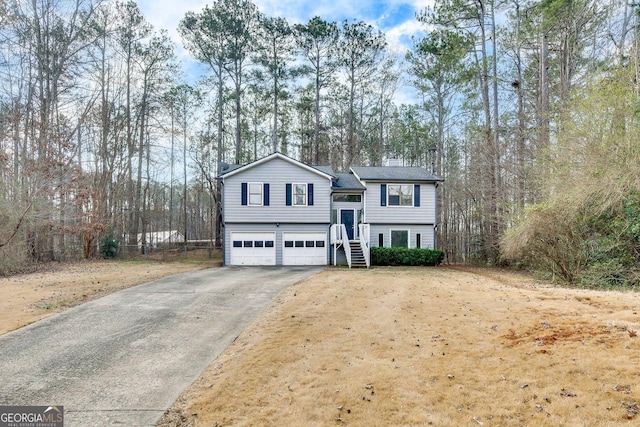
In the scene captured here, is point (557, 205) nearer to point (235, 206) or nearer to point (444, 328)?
point (444, 328)

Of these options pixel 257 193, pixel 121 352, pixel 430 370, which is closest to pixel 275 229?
pixel 257 193

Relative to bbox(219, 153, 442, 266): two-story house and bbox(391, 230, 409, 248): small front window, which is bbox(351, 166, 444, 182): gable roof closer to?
bbox(219, 153, 442, 266): two-story house

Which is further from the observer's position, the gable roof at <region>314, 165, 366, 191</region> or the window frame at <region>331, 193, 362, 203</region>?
the window frame at <region>331, 193, 362, 203</region>

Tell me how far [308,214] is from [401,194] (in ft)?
18.0

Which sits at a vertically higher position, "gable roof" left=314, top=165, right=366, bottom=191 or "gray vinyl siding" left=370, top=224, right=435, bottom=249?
"gable roof" left=314, top=165, right=366, bottom=191

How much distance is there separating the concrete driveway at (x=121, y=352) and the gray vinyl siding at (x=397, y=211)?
1092 cm

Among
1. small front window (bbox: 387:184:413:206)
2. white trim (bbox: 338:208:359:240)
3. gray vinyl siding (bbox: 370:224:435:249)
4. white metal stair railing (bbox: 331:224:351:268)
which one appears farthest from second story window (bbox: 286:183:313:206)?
small front window (bbox: 387:184:413:206)

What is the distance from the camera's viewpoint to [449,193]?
26594mm

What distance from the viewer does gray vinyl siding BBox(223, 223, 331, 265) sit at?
18.3 metres

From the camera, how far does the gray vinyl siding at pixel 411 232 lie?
19.4 m

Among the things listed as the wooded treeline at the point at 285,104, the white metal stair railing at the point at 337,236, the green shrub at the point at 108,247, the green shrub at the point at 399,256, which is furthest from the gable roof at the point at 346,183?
the green shrub at the point at 108,247

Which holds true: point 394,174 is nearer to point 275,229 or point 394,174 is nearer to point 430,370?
point 275,229

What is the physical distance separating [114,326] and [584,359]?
7.95 metres

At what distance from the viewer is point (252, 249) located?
18.4 metres
